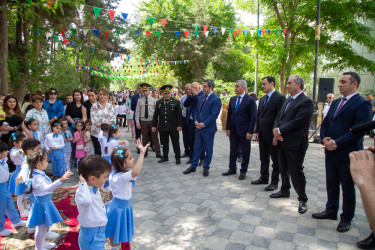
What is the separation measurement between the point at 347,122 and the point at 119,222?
3.04 metres

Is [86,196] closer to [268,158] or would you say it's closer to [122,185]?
[122,185]

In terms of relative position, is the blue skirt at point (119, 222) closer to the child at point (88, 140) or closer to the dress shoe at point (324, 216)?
the dress shoe at point (324, 216)

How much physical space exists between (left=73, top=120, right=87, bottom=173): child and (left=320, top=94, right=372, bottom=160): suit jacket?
497 cm

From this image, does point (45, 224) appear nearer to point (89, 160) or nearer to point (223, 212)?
point (89, 160)

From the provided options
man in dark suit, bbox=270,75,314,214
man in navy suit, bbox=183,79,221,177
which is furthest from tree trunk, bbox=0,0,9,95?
man in dark suit, bbox=270,75,314,214

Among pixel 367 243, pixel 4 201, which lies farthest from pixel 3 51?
pixel 367 243

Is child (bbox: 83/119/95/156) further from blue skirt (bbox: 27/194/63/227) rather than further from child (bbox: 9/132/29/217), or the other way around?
blue skirt (bbox: 27/194/63/227)

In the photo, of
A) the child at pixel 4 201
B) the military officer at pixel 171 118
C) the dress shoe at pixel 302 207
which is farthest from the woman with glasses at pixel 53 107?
the dress shoe at pixel 302 207

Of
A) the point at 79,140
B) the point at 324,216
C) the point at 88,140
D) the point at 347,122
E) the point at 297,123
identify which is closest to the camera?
the point at 347,122

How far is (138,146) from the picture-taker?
2857 millimetres

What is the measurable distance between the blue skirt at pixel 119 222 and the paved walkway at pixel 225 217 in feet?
1.48

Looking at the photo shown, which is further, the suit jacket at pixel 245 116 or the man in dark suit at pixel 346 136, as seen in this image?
the suit jacket at pixel 245 116

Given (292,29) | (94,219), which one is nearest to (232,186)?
(94,219)

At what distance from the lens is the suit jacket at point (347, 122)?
3229 mm
